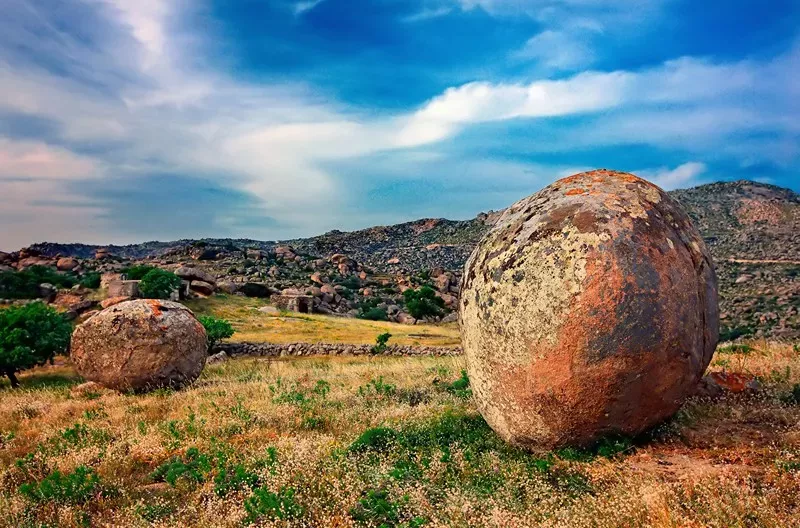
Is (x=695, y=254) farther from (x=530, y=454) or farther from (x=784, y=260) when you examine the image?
(x=784, y=260)

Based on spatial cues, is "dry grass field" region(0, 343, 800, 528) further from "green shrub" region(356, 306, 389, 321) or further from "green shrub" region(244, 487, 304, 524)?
"green shrub" region(356, 306, 389, 321)

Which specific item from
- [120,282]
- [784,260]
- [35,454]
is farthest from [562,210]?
[784,260]

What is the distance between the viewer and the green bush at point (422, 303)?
49.2 meters

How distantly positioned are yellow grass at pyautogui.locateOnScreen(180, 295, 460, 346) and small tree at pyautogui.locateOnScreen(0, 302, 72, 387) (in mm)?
10381

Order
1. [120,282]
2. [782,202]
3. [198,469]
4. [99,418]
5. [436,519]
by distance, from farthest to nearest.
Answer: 1. [782,202]
2. [120,282]
3. [99,418]
4. [198,469]
5. [436,519]

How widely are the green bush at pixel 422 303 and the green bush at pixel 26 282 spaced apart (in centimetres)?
3083

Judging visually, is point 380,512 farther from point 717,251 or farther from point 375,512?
point 717,251

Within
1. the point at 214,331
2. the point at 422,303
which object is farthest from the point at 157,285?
the point at 422,303

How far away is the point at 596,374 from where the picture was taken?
636 cm

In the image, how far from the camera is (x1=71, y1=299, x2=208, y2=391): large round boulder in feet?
47.2

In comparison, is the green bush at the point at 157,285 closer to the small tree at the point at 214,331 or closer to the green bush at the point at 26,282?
the green bush at the point at 26,282

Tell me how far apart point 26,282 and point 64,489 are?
162ft

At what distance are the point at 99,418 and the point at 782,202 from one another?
3344 inches

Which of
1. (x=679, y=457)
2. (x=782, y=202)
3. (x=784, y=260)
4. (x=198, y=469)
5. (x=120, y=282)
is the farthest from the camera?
(x=782, y=202)
